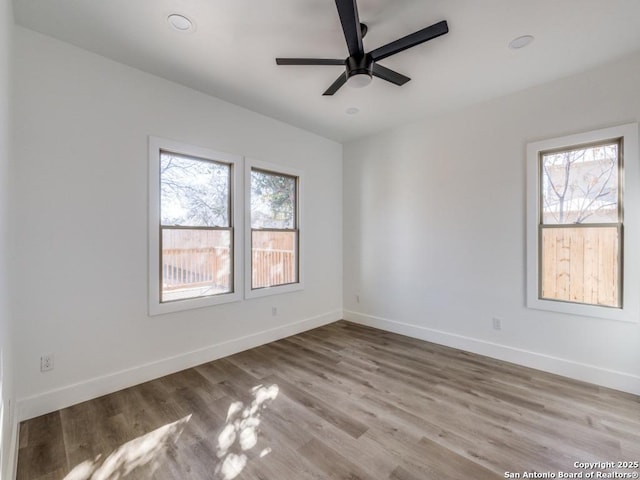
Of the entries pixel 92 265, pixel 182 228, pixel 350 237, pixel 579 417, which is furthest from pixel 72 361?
pixel 579 417

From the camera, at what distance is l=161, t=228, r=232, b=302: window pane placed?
Result: 3047mm

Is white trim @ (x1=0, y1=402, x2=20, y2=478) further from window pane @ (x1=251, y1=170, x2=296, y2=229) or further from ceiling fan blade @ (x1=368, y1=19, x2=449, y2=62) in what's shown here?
ceiling fan blade @ (x1=368, y1=19, x2=449, y2=62)

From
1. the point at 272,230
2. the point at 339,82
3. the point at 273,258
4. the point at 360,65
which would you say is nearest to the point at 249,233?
the point at 272,230

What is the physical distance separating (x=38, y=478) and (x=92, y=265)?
147 centimetres

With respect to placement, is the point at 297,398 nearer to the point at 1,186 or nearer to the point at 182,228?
the point at 182,228

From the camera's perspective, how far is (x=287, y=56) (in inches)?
102

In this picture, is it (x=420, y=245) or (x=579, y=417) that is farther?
(x=420, y=245)

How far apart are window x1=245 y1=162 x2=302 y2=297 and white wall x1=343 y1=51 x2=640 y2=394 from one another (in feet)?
3.45

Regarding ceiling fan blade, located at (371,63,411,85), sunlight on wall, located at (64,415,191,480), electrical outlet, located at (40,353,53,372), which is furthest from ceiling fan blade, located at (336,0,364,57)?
electrical outlet, located at (40,353,53,372)

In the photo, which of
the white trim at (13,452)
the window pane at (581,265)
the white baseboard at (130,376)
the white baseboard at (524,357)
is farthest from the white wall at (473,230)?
the white trim at (13,452)

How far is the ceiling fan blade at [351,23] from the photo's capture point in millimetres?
1675

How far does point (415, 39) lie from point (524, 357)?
3.28 m

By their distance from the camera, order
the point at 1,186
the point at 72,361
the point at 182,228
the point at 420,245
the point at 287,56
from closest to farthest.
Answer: the point at 1,186, the point at 72,361, the point at 287,56, the point at 182,228, the point at 420,245

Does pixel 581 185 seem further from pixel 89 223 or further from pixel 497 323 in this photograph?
pixel 89 223
